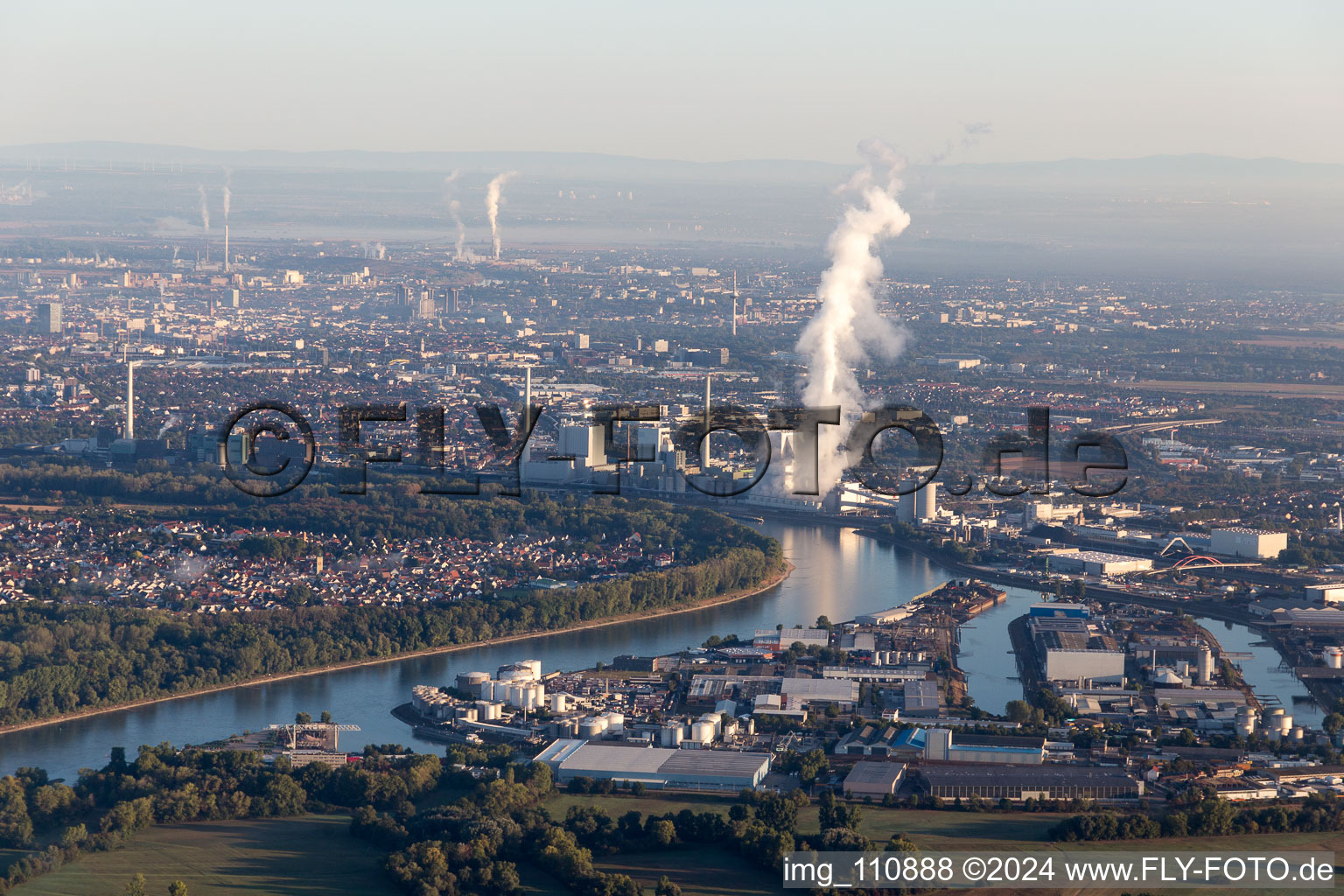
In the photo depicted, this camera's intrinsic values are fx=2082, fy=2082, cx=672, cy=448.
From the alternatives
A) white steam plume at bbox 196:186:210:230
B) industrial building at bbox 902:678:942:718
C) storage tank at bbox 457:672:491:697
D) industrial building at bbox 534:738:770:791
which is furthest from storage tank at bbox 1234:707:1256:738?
white steam plume at bbox 196:186:210:230

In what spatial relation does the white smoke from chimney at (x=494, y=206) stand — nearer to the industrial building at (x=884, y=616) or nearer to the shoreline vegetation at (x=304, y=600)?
the shoreline vegetation at (x=304, y=600)

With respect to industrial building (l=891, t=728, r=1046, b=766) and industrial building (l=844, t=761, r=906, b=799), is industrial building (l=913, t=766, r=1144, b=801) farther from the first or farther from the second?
industrial building (l=891, t=728, r=1046, b=766)

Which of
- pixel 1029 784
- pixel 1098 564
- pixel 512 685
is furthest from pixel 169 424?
pixel 1029 784

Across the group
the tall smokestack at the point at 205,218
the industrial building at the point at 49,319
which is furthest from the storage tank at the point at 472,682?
the tall smokestack at the point at 205,218

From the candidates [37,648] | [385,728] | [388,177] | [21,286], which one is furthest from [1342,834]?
[388,177]

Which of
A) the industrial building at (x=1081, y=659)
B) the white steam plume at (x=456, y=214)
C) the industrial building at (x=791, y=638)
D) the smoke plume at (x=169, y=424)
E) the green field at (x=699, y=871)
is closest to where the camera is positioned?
the green field at (x=699, y=871)

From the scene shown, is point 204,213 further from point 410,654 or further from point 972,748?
point 972,748

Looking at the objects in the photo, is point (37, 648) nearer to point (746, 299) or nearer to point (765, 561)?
point (765, 561)
